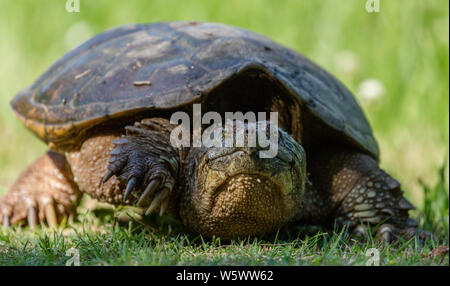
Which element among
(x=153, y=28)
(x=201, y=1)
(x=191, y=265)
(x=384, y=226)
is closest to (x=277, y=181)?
(x=191, y=265)

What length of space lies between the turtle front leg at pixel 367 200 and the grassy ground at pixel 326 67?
0.16 metres

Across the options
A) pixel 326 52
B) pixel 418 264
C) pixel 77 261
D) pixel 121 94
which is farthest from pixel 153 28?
pixel 326 52

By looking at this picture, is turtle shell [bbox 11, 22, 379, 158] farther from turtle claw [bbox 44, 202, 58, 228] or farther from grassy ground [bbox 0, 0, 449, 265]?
grassy ground [bbox 0, 0, 449, 265]

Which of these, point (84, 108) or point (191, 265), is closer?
point (191, 265)

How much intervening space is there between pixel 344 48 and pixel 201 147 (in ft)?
12.5

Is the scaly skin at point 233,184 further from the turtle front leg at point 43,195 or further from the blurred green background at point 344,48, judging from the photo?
the blurred green background at point 344,48

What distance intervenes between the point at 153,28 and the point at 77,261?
62.1 inches

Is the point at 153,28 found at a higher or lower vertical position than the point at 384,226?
higher

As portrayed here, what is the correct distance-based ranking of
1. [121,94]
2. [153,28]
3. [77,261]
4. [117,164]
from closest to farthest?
1. [77,261]
2. [117,164]
3. [121,94]
4. [153,28]

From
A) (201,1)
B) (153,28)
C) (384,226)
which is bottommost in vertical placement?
(384,226)
